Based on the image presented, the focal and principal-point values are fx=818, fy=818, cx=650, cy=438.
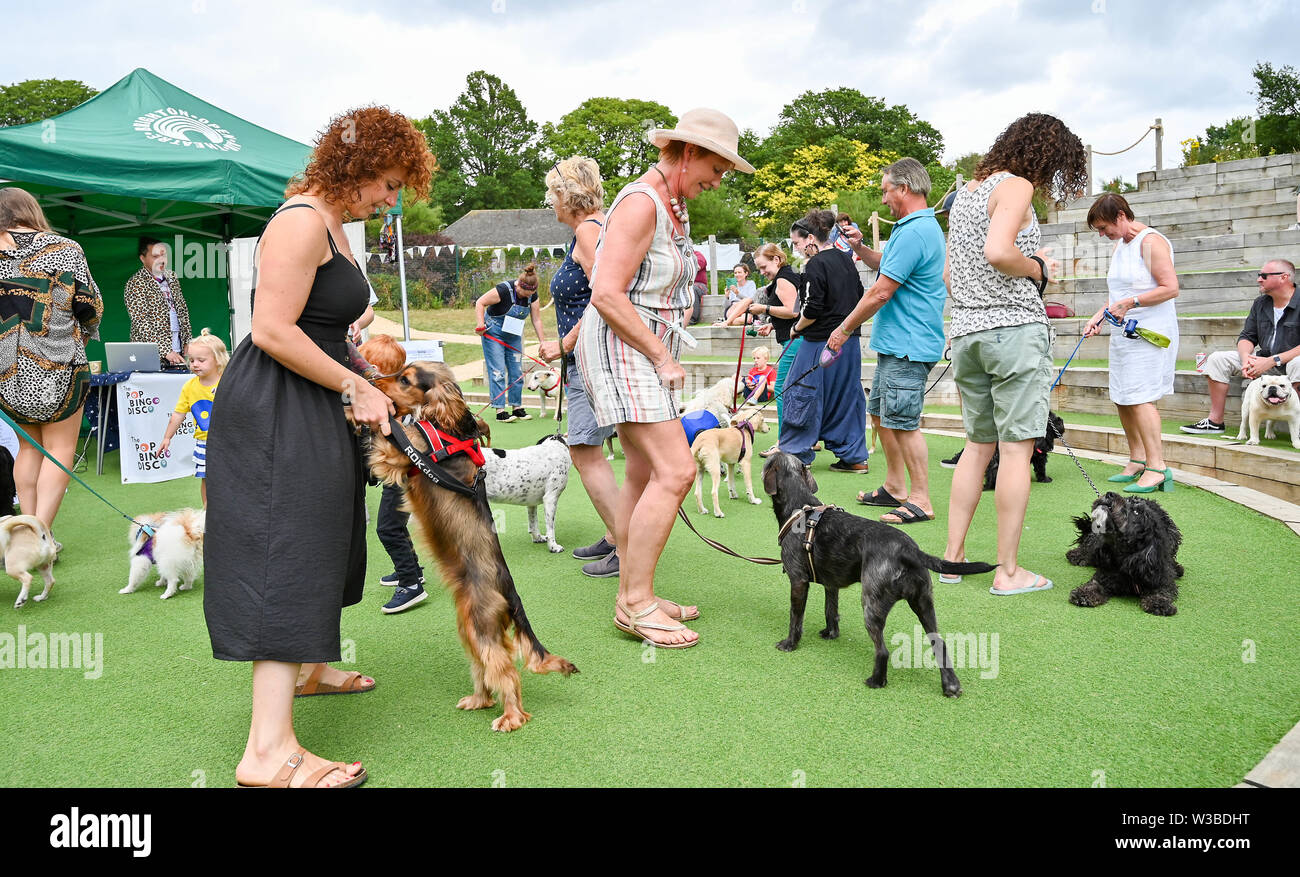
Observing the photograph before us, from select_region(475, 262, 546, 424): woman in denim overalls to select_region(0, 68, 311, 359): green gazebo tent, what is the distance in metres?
2.85

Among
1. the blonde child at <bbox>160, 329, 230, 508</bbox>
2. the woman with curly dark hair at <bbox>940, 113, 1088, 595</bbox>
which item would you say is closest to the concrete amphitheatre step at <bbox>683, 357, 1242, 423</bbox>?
the woman with curly dark hair at <bbox>940, 113, 1088, 595</bbox>

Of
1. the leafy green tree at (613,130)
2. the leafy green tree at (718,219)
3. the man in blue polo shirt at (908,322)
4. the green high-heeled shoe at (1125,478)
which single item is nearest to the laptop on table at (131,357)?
the man in blue polo shirt at (908,322)

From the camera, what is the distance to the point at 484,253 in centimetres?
3397

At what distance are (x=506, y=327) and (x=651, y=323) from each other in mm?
8376

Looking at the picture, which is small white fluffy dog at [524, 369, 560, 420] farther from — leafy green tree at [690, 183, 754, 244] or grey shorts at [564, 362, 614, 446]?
leafy green tree at [690, 183, 754, 244]

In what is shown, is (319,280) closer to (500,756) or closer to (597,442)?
(500,756)

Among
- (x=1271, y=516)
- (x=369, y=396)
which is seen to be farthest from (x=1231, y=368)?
(x=369, y=396)

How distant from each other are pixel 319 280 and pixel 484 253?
108 feet

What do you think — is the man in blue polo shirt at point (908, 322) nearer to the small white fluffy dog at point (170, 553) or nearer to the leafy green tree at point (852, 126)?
the small white fluffy dog at point (170, 553)

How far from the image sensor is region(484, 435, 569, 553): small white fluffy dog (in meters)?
5.07

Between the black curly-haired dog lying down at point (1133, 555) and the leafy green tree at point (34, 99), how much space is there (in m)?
59.6

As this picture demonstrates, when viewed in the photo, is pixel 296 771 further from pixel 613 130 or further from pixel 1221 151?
pixel 613 130

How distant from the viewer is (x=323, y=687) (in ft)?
10.5

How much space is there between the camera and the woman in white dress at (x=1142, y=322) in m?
5.72
